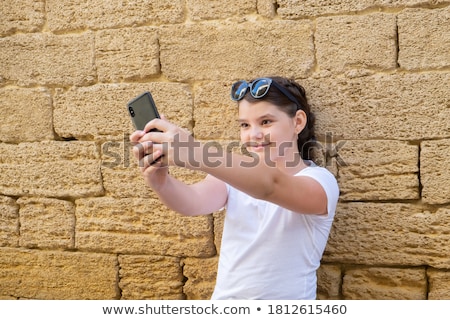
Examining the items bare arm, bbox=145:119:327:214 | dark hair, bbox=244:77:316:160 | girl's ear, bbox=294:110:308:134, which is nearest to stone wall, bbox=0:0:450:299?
dark hair, bbox=244:77:316:160

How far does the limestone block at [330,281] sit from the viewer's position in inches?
122

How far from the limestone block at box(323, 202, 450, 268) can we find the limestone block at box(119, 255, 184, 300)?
3.54 feet

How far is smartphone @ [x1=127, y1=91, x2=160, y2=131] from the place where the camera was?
6.89 ft

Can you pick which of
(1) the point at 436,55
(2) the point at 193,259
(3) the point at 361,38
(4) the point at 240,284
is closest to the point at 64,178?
(2) the point at 193,259

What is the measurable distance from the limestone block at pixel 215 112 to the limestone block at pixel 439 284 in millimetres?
1524

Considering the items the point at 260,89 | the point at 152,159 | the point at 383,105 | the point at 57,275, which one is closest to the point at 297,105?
the point at 260,89

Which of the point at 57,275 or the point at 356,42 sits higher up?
the point at 356,42

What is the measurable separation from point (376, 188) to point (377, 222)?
8.5 inches

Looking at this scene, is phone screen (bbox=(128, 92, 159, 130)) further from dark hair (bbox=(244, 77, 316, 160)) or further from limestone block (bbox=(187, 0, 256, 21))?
limestone block (bbox=(187, 0, 256, 21))

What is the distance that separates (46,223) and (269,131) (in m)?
2.03

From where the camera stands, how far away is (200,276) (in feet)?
11.0

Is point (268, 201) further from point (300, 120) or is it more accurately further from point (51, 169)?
point (51, 169)

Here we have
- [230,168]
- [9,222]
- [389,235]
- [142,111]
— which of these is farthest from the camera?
[9,222]

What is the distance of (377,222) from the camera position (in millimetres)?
2990
